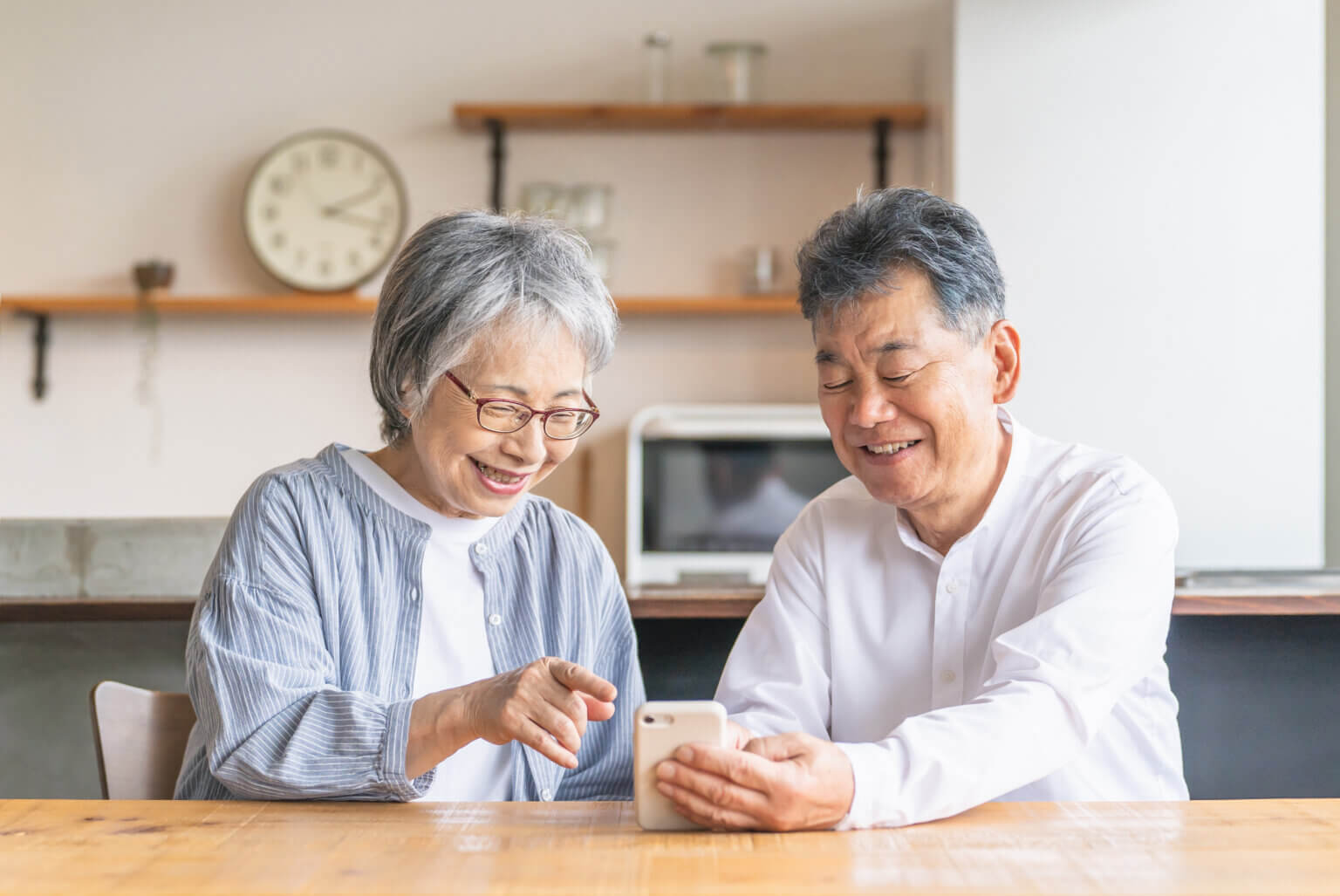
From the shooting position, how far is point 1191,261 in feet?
12.0

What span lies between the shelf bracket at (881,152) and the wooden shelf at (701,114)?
2 centimetres

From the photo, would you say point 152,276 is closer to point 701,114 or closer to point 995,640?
point 701,114

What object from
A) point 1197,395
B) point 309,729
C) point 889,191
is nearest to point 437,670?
point 309,729

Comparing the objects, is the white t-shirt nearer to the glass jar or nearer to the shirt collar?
the shirt collar

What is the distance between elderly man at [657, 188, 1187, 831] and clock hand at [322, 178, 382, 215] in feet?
9.97

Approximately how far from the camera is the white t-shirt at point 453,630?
1.48m

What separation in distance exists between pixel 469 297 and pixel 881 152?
3.19 meters

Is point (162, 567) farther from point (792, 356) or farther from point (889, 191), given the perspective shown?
point (792, 356)

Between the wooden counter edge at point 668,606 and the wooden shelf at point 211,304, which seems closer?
the wooden counter edge at point 668,606

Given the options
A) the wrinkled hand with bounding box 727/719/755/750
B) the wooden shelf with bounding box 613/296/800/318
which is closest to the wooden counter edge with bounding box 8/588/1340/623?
the wrinkled hand with bounding box 727/719/755/750

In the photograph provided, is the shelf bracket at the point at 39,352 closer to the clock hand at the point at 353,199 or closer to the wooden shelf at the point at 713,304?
the clock hand at the point at 353,199


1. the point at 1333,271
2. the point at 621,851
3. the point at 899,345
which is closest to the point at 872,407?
the point at 899,345

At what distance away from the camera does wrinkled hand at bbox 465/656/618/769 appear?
1.17m

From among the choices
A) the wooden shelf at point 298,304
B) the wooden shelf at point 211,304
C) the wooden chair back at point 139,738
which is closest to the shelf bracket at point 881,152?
the wooden shelf at point 298,304
